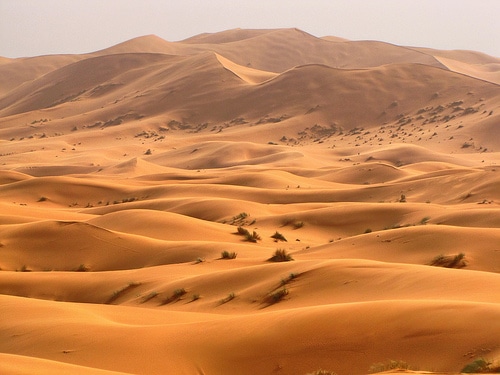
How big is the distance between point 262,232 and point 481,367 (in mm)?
16807

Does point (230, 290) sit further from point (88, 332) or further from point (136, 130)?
point (136, 130)

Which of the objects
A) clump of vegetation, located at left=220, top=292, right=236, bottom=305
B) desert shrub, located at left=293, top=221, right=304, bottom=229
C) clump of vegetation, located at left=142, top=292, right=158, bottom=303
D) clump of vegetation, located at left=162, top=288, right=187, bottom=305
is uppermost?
clump of vegetation, located at left=220, top=292, right=236, bottom=305

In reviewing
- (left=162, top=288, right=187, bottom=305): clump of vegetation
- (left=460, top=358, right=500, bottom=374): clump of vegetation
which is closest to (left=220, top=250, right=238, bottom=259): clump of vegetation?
(left=162, top=288, right=187, bottom=305): clump of vegetation

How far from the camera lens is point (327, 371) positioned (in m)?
7.90

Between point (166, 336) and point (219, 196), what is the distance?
73.4 feet

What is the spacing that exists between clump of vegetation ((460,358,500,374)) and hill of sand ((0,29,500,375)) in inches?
12.4

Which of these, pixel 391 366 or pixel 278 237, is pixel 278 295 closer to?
pixel 391 366

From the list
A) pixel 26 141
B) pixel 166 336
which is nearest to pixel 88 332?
pixel 166 336

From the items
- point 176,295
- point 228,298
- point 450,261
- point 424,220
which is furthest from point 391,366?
point 424,220

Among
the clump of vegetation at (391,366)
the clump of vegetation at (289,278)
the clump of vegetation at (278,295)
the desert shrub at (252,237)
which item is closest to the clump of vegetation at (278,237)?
A: the desert shrub at (252,237)

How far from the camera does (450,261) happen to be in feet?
50.1

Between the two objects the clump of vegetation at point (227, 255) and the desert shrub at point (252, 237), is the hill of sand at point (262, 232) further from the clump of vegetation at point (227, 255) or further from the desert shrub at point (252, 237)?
the desert shrub at point (252, 237)

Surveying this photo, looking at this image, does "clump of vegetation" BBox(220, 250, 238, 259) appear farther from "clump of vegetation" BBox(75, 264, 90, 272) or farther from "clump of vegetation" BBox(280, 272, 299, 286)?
"clump of vegetation" BBox(280, 272, 299, 286)

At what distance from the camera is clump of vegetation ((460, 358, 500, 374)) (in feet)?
22.2
